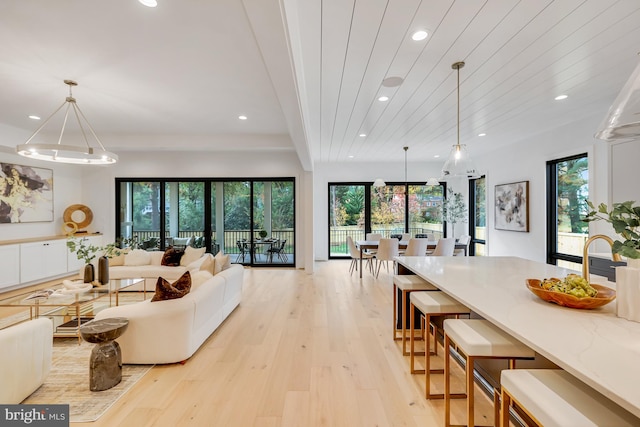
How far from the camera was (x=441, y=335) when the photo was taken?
10.0 feet

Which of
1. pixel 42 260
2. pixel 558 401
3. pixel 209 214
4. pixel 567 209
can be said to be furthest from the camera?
pixel 209 214

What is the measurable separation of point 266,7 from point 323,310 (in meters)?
3.57

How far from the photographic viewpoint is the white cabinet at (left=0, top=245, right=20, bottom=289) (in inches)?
193

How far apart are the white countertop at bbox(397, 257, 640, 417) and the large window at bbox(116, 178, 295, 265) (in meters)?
5.30

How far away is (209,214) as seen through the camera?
7.06 meters

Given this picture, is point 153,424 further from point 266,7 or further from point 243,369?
point 266,7

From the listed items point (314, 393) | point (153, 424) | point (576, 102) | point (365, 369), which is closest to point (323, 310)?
point (365, 369)

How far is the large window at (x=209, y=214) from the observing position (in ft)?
23.1

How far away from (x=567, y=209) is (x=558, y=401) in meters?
4.85

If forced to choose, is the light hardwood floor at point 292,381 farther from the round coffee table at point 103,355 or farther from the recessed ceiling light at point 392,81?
the recessed ceiling light at point 392,81

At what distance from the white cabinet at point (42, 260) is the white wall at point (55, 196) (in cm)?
59

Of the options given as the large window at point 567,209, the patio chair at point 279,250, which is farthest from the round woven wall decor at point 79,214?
the large window at point 567,209

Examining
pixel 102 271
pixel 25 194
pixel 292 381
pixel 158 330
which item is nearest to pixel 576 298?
pixel 292 381

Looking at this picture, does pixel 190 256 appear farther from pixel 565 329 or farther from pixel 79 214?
pixel 565 329
